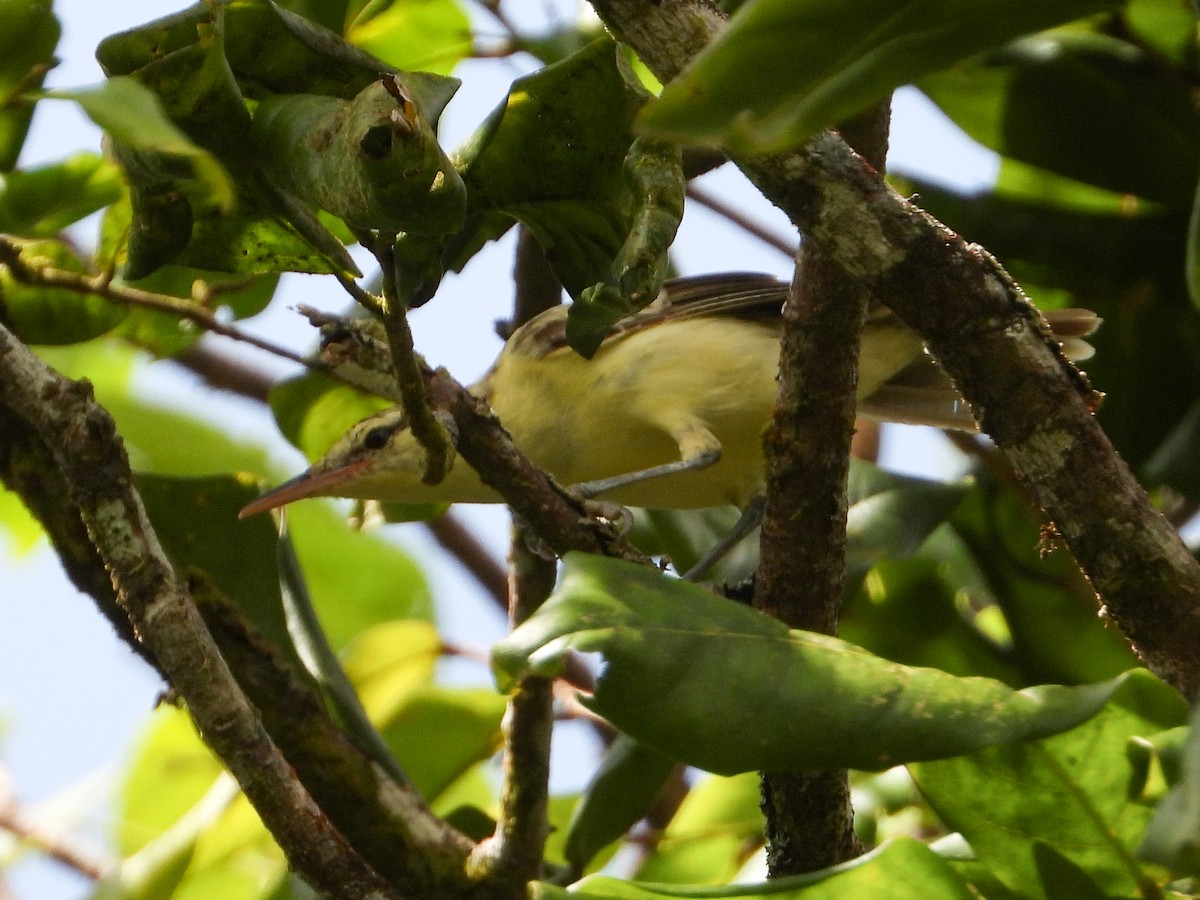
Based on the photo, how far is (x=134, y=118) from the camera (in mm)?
998

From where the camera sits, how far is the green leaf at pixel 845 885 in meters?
1.23

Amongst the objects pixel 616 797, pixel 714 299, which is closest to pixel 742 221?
pixel 714 299

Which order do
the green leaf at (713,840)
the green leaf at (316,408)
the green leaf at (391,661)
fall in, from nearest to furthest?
the green leaf at (713,840) < the green leaf at (391,661) < the green leaf at (316,408)

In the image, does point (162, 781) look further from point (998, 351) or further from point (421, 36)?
point (998, 351)

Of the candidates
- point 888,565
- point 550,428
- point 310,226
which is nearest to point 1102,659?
point 888,565

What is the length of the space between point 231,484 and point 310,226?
1.03 meters

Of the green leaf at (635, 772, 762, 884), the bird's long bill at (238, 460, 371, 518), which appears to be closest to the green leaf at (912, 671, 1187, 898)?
the green leaf at (635, 772, 762, 884)

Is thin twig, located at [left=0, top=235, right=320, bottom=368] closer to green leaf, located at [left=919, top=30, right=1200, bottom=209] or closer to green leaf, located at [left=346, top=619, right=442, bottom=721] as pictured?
green leaf, located at [left=346, top=619, right=442, bottom=721]

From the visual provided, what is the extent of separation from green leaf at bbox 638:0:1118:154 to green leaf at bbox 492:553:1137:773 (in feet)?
1.43

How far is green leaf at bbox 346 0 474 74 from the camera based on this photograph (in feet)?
8.99

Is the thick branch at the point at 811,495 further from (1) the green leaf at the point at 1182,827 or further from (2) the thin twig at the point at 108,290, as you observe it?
(1) the green leaf at the point at 1182,827

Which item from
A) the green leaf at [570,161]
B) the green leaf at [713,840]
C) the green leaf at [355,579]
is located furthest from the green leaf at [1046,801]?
the green leaf at [355,579]

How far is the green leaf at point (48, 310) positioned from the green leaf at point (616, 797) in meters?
1.09

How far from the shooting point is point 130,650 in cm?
217
